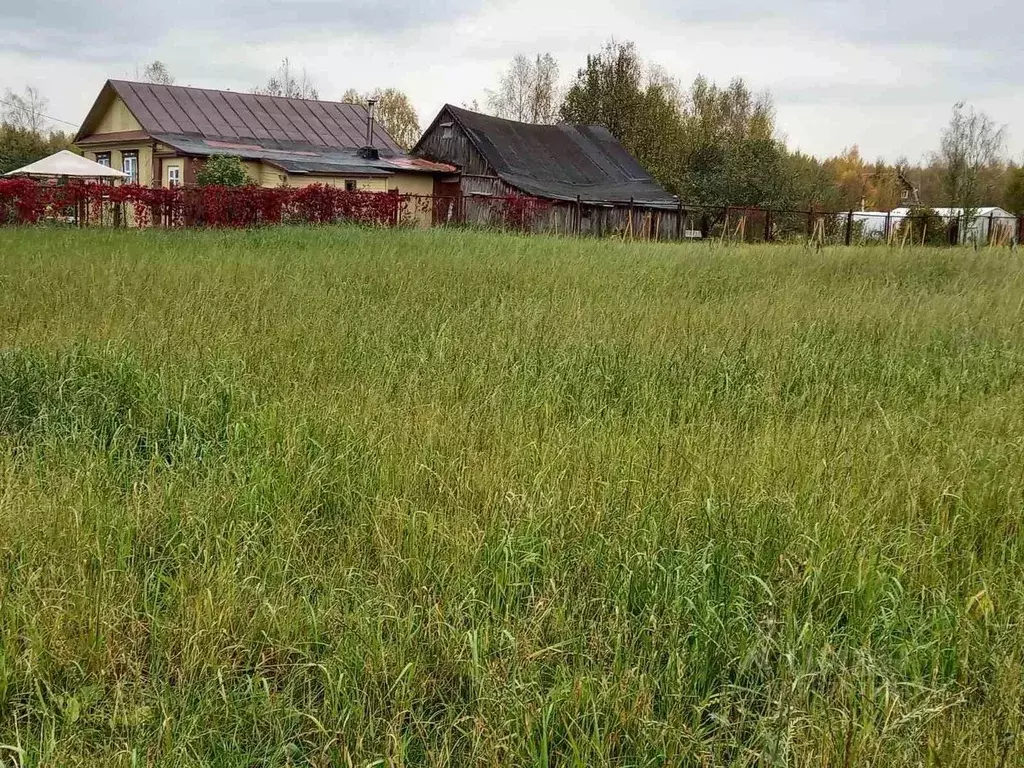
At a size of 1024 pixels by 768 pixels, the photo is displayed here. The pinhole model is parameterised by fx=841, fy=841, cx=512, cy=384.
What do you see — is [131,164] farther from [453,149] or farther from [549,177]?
[549,177]

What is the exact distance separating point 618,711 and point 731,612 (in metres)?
0.67

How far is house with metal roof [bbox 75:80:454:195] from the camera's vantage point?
1196 inches

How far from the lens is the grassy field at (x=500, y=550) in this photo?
224 centimetres

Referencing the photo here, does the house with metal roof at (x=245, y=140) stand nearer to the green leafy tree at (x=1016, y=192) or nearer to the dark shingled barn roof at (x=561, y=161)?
the dark shingled barn roof at (x=561, y=161)

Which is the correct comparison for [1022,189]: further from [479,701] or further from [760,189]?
[479,701]

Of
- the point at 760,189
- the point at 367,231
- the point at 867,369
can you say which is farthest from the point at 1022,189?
the point at 867,369

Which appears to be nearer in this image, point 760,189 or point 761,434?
point 761,434

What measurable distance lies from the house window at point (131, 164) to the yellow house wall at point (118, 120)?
975 mm

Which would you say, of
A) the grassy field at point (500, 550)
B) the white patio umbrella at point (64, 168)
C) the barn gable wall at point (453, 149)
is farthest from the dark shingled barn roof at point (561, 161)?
the grassy field at point (500, 550)

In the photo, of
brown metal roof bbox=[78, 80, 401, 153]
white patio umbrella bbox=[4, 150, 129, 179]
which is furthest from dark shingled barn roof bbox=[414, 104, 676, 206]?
white patio umbrella bbox=[4, 150, 129, 179]

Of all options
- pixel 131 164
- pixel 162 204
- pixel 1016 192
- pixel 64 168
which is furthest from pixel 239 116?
pixel 1016 192

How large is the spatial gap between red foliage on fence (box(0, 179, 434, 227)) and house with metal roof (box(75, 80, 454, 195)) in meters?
8.44

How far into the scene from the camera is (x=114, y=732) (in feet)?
7.33

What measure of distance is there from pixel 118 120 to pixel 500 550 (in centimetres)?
3587
